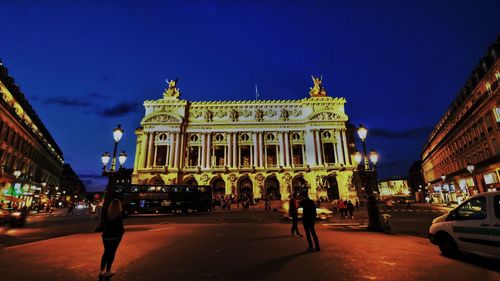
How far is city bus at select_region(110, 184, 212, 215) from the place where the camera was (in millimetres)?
30375

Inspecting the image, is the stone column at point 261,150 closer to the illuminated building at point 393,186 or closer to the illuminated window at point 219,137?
the illuminated window at point 219,137

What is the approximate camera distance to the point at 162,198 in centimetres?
3158

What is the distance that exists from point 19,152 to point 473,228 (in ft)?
165

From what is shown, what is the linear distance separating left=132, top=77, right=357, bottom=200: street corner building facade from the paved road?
1607 inches

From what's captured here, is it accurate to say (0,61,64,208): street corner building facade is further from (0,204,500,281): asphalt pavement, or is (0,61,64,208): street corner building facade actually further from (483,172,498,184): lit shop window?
(483,172,498,184): lit shop window

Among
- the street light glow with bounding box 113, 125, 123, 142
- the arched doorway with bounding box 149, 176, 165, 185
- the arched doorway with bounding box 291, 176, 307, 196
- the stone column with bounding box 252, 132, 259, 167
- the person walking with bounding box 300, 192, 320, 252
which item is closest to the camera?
the person walking with bounding box 300, 192, 320, 252

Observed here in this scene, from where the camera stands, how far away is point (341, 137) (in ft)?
175

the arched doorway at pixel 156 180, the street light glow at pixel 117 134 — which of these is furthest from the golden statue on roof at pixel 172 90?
the street light glow at pixel 117 134

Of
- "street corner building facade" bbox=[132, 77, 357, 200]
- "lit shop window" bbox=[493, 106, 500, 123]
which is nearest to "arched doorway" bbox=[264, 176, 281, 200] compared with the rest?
"street corner building facade" bbox=[132, 77, 357, 200]

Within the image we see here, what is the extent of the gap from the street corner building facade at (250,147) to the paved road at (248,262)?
40829 mm

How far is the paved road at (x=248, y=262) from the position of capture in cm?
577

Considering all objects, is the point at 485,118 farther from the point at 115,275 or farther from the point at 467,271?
the point at 115,275

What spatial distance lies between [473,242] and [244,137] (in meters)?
48.8

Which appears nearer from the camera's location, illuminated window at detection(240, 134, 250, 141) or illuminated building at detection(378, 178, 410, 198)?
illuminated window at detection(240, 134, 250, 141)
